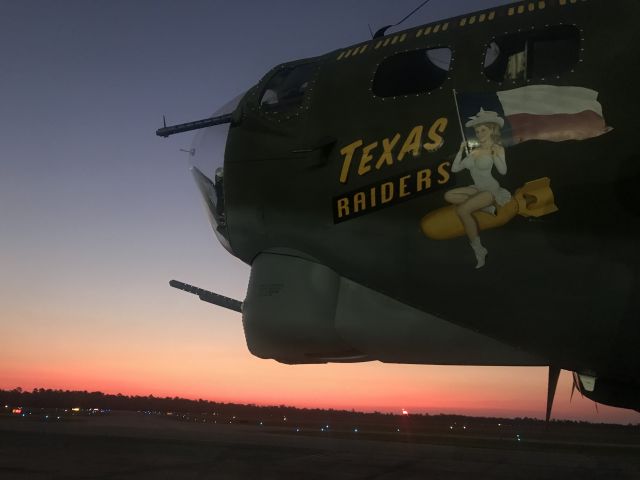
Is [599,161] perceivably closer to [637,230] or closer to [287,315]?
[637,230]

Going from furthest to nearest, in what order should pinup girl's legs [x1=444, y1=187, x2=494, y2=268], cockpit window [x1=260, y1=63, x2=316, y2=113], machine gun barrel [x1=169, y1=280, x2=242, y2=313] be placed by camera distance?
machine gun barrel [x1=169, y1=280, x2=242, y2=313] → cockpit window [x1=260, y1=63, x2=316, y2=113] → pinup girl's legs [x1=444, y1=187, x2=494, y2=268]

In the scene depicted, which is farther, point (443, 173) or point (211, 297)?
point (211, 297)

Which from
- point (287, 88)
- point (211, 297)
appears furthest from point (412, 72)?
point (211, 297)

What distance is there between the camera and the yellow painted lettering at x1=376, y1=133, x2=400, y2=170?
5.34 m

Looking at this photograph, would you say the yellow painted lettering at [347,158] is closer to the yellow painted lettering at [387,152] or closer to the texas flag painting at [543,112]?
the yellow painted lettering at [387,152]

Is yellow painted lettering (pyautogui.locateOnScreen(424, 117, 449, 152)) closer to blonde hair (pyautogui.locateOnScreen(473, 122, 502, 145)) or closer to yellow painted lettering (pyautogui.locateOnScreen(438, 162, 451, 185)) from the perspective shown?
yellow painted lettering (pyautogui.locateOnScreen(438, 162, 451, 185))

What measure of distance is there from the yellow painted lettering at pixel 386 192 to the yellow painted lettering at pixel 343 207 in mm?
374

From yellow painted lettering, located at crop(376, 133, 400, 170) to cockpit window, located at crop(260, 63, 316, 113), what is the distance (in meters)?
1.38

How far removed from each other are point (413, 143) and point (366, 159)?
470mm

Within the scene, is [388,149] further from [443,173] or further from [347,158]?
[443,173]

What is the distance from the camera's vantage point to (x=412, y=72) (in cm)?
581

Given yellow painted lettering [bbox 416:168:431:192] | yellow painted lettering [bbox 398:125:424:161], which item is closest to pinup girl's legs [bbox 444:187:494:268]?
yellow painted lettering [bbox 416:168:431:192]

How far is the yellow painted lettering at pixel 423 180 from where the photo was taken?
16.8ft

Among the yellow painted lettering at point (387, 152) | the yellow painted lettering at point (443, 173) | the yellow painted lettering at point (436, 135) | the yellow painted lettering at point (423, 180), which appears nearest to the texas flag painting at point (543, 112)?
the yellow painted lettering at point (436, 135)
